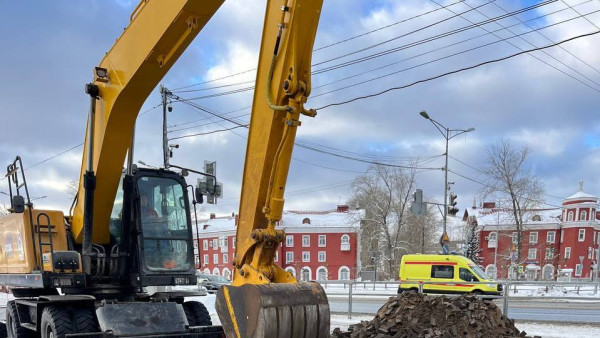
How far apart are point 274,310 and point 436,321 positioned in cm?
588

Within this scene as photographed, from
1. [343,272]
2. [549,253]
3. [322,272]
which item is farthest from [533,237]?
[322,272]

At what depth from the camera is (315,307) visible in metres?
3.99

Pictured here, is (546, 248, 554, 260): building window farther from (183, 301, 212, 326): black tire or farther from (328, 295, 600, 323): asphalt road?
(183, 301, 212, 326): black tire

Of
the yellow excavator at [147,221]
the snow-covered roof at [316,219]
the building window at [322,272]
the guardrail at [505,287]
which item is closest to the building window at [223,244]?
the snow-covered roof at [316,219]

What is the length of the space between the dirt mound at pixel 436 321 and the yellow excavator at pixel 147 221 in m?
3.12

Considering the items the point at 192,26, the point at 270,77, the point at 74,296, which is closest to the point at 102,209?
the point at 74,296

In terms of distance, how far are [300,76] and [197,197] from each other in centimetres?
398

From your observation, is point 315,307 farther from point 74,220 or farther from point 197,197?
point 74,220

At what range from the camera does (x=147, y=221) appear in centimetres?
705

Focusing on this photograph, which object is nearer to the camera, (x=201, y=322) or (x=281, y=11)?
(x=281, y=11)

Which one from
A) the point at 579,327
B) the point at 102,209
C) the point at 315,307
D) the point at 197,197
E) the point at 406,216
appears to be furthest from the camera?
the point at 406,216

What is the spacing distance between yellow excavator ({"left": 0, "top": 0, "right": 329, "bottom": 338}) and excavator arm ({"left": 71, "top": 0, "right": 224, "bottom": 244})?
0.6 inches

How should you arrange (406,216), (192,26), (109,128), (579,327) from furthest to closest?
(406,216) → (579,327) → (109,128) → (192,26)

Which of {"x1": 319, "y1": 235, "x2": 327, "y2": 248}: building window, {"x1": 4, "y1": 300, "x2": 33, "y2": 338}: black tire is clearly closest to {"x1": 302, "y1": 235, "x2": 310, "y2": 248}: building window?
{"x1": 319, "y1": 235, "x2": 327, "y2": 248}: building window
